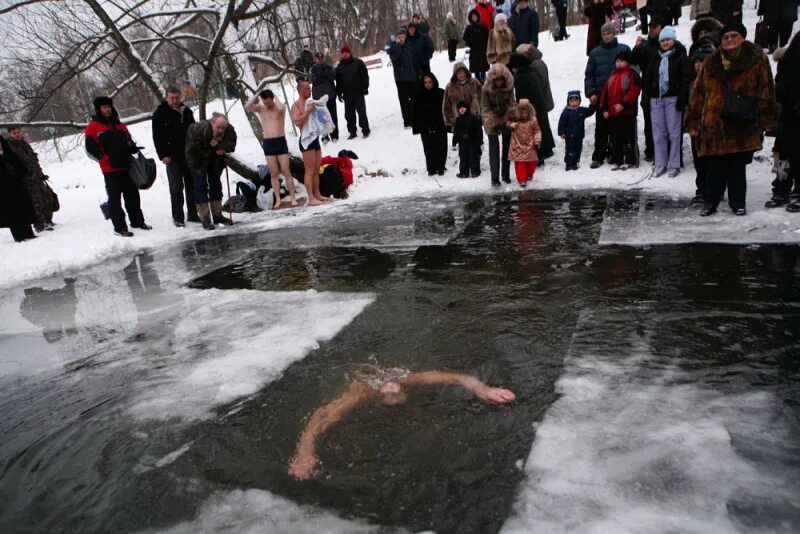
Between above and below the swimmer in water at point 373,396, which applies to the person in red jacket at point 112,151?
above

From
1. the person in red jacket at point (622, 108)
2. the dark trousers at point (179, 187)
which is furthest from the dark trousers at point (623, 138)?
the dark trousers at point (179, 187)

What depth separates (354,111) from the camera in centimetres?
1355

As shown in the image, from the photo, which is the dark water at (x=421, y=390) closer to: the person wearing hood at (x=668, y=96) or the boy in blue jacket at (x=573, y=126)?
the person wearing hood at (x=668, y=96)

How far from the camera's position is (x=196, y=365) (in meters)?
4.15

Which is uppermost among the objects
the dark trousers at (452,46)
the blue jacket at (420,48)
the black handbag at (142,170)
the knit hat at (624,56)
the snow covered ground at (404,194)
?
the dark trousers at (452,46)

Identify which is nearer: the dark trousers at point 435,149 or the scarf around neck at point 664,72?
the scarf around neck at point 664,72

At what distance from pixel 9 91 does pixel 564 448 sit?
12649 mm

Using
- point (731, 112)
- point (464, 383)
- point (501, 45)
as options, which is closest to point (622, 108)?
point (731, 112)

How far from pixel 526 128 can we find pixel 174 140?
5577 millimetres

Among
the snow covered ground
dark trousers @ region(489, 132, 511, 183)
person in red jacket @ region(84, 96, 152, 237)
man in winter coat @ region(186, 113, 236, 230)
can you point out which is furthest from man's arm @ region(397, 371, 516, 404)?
person in red jacket @ region(84, 96, 152, 237)

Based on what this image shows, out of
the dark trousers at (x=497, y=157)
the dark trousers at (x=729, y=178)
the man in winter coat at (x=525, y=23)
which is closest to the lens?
the dark trousers at (x=729, y=178)

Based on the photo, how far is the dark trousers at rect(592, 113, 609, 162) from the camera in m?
9.15

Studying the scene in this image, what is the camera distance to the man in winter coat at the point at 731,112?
18.9 ft

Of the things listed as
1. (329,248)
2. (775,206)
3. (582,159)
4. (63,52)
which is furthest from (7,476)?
(63,52)
